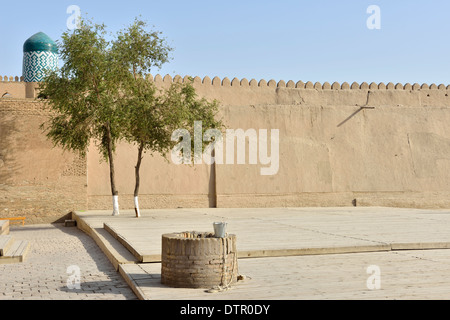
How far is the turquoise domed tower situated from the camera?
2334 centimetres

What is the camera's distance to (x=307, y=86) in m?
19.6

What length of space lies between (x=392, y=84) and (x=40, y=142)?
12.4m

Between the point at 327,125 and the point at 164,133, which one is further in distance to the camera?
the point at 327,125

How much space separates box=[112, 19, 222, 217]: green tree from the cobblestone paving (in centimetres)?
325

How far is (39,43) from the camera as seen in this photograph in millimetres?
23344

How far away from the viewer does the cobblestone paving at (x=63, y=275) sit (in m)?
5.45

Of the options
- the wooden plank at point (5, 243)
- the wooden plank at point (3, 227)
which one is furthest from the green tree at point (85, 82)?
the wooden plank at point (5, 243)

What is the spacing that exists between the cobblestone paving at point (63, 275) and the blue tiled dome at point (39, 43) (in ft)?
47.6

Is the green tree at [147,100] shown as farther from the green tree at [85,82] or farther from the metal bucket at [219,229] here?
the metal bucket at [219,229]

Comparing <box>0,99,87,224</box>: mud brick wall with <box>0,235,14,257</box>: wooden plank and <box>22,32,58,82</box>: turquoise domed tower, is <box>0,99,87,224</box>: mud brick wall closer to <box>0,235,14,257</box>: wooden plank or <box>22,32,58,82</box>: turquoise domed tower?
<box>0,235,14,257</box>: wooden plank

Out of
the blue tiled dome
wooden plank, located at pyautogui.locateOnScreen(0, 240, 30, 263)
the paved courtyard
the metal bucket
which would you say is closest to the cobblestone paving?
the paved courtyard
